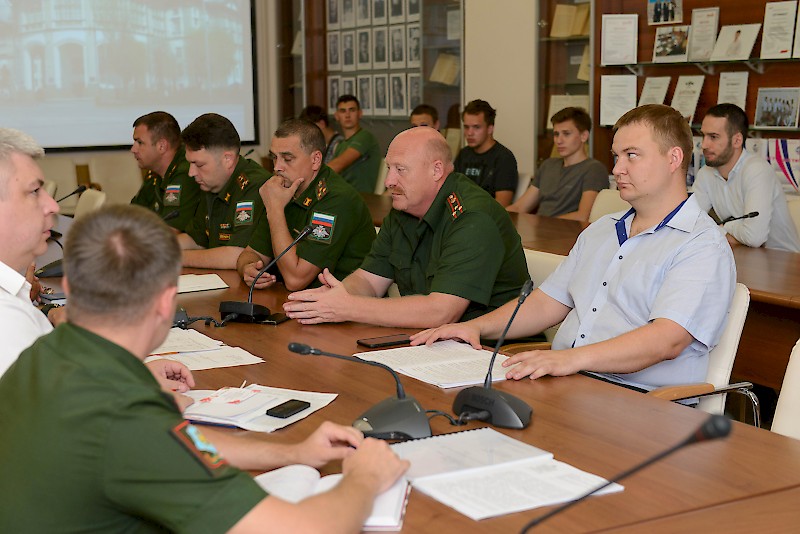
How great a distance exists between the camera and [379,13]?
8375mm

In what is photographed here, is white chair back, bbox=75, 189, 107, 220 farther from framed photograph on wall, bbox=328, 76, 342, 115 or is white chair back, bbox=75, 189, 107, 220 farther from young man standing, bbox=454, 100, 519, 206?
framed photograph on wall, bbox=328, 76, 342, 115

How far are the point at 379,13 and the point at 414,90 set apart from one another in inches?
32.8

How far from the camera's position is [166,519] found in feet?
4.11

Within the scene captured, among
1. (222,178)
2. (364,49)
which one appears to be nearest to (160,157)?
(222,178)

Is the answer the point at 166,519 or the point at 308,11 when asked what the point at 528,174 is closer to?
the point at 308,11

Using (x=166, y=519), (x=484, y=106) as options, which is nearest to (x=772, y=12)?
(x=484, y=106)

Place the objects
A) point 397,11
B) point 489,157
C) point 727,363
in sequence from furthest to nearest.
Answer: point 397,11 < point 489,157 < point 727,363

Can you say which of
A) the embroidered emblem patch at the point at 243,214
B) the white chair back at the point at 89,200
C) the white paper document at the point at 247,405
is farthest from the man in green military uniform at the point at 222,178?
the white paper document at the point at 247,405

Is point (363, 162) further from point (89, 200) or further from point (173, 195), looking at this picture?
point (173, 195)

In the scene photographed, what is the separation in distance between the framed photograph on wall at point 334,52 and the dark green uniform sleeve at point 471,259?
611 centimetres

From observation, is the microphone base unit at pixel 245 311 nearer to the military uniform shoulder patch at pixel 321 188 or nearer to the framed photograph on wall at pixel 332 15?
the military uniform shoulder patch at pixel 321 188

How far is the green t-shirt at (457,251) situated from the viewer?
3039mm

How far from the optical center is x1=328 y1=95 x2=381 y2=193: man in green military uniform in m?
7.79

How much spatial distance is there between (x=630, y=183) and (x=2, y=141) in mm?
1581
